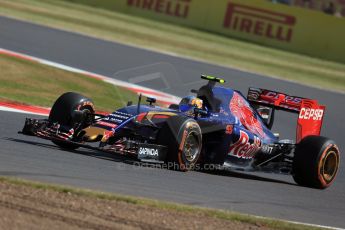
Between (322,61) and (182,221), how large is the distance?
2490 centimetres

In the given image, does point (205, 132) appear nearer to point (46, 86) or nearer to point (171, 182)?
point (171, 182)

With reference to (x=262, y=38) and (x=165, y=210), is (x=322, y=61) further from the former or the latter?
Answer: (x=165, y=210)

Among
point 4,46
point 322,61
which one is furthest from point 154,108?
point 322,61

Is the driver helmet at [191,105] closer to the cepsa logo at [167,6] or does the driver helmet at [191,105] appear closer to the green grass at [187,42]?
the green grass at [187,42]

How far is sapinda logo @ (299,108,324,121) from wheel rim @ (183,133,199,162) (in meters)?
2.22

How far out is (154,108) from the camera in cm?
1136

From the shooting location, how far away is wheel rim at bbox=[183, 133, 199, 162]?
10711mm

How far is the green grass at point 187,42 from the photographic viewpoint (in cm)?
2791

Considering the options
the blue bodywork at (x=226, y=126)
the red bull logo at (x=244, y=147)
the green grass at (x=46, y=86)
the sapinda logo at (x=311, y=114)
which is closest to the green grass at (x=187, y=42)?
the green grass at (x=46, y=86)

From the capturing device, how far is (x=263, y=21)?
3338 centimetres

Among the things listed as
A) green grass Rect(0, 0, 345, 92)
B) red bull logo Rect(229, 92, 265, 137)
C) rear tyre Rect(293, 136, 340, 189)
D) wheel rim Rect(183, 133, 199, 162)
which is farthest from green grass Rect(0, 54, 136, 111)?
green grass Rect(0, 0, 345, 92)

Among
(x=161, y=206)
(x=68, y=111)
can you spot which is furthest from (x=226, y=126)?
(x=161, y=206)

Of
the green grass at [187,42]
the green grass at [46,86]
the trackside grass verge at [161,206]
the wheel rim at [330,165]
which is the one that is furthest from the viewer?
the green grass at [187,42]

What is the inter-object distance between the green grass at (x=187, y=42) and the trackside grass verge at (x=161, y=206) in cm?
1833
